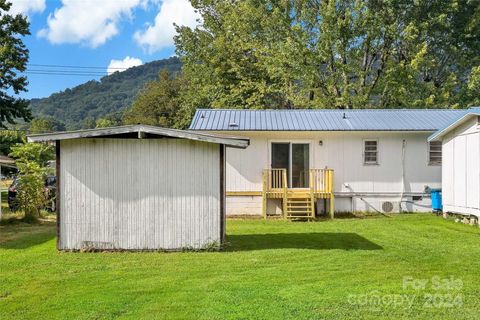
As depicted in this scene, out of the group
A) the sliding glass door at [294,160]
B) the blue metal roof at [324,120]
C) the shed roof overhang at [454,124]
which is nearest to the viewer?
the shed roof overhang at [454,124]

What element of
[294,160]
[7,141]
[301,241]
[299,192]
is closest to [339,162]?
[294,160]

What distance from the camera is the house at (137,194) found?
29.0 ft

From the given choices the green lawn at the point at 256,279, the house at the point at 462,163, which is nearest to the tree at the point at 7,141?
the green lawn at the point at 256,279

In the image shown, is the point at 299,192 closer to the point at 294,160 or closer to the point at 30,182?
the point at 294,160

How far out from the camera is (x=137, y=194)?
8.88 metres

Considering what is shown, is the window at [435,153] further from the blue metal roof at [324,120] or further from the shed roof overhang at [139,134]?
the shed roof overhang at [139,134]

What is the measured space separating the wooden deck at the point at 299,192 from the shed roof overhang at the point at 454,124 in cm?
339

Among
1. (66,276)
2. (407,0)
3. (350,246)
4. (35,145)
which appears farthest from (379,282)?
(407,0)

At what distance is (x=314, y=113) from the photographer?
1695 centimetres

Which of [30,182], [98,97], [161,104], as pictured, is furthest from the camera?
[98,97]

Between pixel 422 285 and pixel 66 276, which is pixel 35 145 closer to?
pixel 66 276

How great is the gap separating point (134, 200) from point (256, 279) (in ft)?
10.8

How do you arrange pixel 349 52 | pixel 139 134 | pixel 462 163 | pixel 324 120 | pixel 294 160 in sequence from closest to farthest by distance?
1. pixel 139 134
2. pixel 462 163
3. pixel 294 160
4. pixel 324 120
5. pixel 349 52

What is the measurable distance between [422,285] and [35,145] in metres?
12.7
